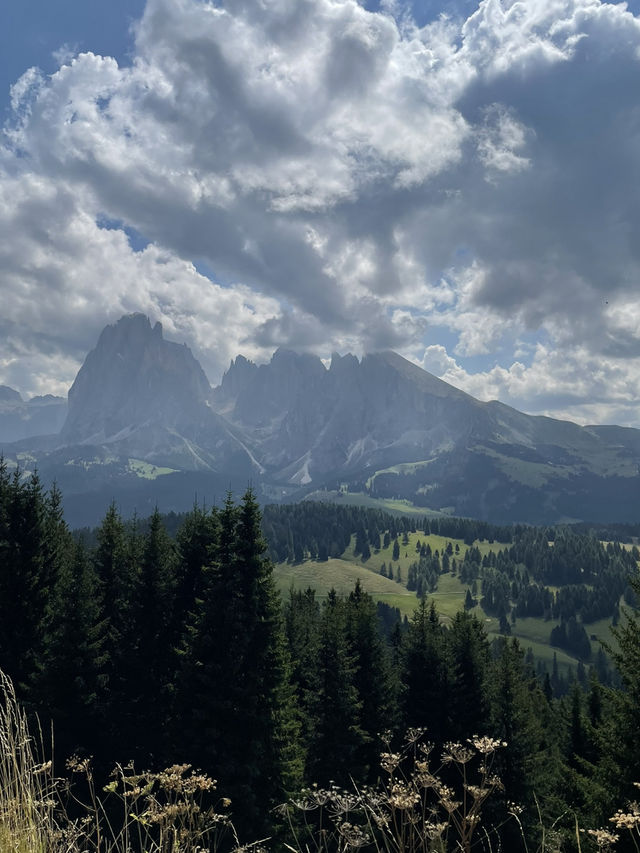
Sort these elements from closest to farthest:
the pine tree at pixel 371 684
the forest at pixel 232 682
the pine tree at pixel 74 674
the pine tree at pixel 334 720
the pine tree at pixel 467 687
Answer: the forest at pixel 232 682, the pine tree at pixel 74 674, the pine tree at pixel 334 720, the pine tree at pixel 467 687, the pine tree at pixel 371 684

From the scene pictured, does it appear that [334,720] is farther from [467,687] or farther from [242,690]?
[242,690]

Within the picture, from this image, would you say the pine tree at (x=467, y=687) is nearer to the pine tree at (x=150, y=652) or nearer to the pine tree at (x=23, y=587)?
the pine tree at (x=150, y=652)

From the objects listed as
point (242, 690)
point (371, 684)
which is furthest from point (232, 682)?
point (371, 684)

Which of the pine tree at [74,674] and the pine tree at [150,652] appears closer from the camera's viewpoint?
the pine tree at [74,674]

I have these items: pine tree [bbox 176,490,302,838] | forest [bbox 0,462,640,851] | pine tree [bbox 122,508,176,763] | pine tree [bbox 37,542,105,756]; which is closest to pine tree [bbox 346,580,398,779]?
forest [bbox 0,462,640,851]

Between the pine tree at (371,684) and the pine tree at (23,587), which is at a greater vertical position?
the pine tree at (23,587)

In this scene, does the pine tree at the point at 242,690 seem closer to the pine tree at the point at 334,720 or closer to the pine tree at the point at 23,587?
the pine tree at the point at 334,720

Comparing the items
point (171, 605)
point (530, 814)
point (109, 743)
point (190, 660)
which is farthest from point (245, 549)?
point (530, 814)

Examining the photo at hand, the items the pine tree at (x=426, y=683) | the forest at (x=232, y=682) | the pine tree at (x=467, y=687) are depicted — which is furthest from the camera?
the pine tree at (x=426, y=683)

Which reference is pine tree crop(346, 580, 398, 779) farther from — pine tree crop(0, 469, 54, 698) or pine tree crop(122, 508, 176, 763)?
pine tree crop(0, 469, 54, 698)

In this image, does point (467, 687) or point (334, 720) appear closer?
point (334, 720)

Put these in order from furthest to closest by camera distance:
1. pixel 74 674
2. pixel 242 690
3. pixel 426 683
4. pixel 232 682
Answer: pixel 426 683
pixel 74 674
pixel 232 682
pixel 242 690

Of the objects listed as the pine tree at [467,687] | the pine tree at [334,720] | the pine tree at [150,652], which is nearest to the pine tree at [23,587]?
the pine tree at [150,652]

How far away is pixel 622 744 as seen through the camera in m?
12.4
